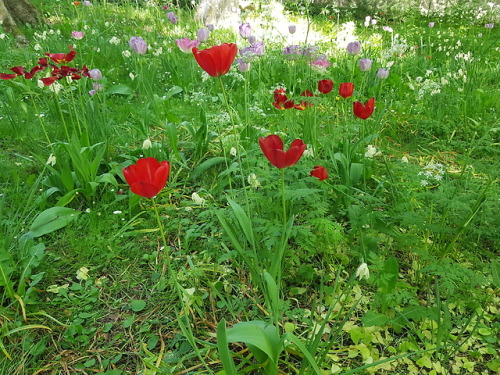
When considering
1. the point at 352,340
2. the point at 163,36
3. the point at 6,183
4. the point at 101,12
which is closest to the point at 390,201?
the point at 352,340

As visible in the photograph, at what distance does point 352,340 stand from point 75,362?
0.95 metres

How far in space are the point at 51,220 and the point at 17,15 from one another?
16.1 feet

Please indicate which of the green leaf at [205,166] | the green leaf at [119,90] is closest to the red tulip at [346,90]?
the green leaf at [205,166]

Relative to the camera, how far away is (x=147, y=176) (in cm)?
105

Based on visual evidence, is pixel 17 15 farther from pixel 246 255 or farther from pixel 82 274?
pixel 246 255

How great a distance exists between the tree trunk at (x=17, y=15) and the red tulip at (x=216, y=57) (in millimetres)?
4656

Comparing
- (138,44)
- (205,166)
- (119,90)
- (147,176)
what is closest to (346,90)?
(205,166)

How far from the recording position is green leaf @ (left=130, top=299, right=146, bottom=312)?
1.50 meters

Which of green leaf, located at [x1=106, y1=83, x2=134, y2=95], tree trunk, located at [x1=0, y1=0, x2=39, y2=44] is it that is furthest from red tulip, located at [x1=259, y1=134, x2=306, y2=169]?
tree trunk, located at [x1=0, y1=0, x2=39, y2=44]

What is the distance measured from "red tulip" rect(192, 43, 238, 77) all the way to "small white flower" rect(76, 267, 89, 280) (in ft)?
3.25

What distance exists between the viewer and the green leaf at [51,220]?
1767 mm

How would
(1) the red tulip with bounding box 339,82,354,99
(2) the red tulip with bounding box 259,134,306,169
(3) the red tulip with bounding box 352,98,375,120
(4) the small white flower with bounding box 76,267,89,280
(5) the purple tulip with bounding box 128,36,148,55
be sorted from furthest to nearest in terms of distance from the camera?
(5) the purple tulip with bounding box 128,36,148,55, (1) the red tulip with bounding box 339,82,354,99, (3) the red tulip with bounding box 352,98,375,120, (4) the small white flower with bounding box 76,267,89,280, (2) the red tulip with bounding box 259,134,306,169

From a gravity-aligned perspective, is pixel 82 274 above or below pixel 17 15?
below

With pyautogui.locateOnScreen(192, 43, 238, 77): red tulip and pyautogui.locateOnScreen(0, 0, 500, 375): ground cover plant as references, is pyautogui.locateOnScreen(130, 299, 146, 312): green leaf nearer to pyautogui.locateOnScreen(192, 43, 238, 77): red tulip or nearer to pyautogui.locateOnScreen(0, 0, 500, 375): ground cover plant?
pyautogui.locateOnScreen(0, 0, 500, 375): ground cover plant
